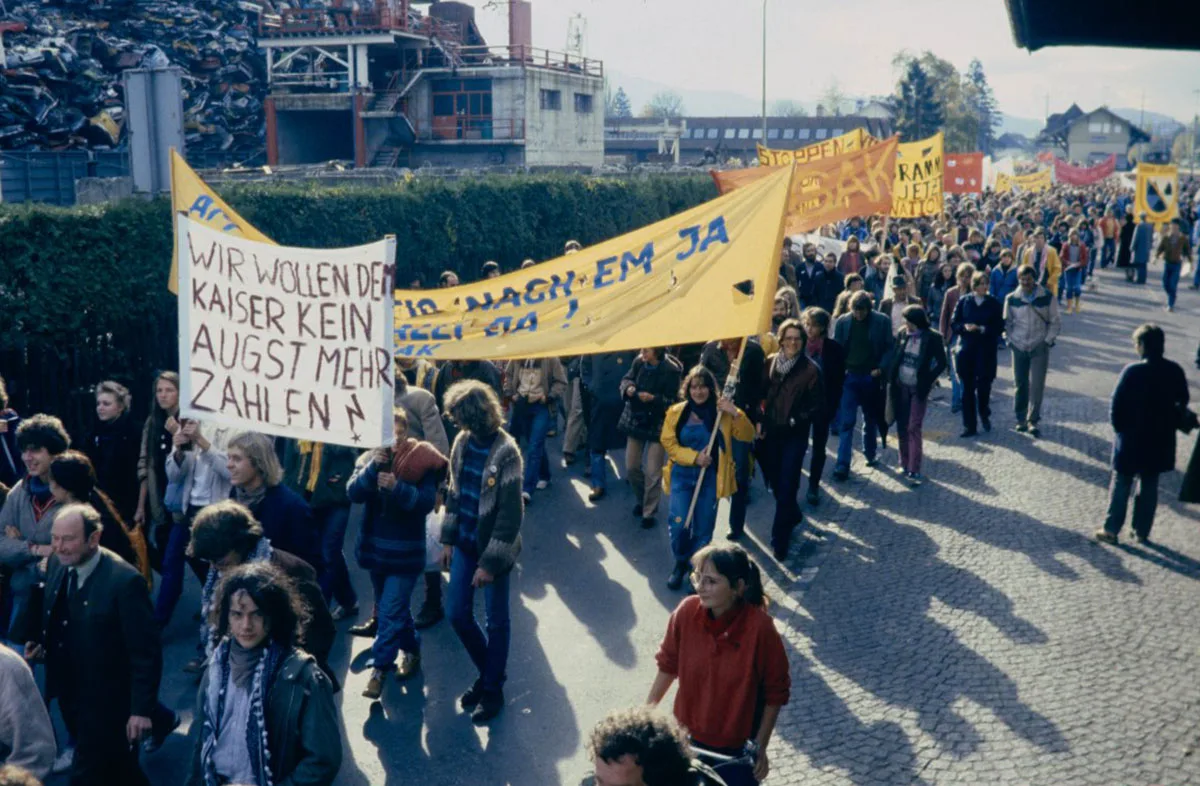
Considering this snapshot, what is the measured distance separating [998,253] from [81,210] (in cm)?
1538

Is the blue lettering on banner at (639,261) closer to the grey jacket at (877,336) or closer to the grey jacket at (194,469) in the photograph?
the grey jacket at (194,469)

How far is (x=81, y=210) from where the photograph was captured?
1055cm

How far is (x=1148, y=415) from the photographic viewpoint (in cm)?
912

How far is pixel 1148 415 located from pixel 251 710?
7725 millimetres

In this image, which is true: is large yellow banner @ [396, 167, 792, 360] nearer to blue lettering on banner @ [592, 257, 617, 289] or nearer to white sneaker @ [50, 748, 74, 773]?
blue lettering on banner @ [592, 257, 617, 289]

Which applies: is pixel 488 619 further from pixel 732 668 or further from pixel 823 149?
pixel 823 149

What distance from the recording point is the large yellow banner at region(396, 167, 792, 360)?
712 centimetres

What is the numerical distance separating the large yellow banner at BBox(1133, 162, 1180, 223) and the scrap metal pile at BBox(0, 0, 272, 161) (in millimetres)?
24688

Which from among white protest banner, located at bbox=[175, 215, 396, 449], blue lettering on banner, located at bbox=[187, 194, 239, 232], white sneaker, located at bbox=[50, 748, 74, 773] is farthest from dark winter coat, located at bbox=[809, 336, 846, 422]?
white sneaker, located at bbox=[50, 748, 74, 773]

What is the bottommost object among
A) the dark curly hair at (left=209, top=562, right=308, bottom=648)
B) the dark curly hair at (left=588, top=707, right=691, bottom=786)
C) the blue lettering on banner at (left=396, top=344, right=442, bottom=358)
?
the dark curly hair at (left=588, top=707, right=691, bottom=786)

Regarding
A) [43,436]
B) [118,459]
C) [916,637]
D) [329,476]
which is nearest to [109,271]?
[118,459]

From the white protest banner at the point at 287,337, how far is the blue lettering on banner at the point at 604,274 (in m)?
2.00

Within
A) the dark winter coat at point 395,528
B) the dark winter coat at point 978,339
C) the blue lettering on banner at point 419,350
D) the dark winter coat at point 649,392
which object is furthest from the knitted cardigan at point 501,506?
the dark winter coat at point 978,339

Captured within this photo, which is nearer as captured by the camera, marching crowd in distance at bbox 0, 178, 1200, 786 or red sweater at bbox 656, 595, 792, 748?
marching crowd in distance at bbox 0, 178, 1200, 786
